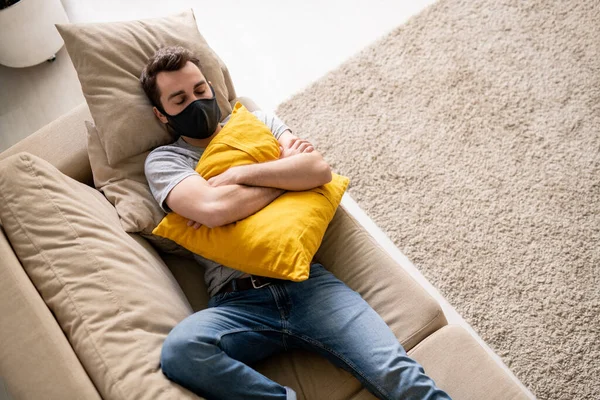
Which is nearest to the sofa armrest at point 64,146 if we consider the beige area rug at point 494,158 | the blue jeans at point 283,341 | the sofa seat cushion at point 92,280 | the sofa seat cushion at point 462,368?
the sofa seat cushion at point 92,280

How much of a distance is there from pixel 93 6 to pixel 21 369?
243 cm

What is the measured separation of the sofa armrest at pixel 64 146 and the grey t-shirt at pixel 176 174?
276 millimetres

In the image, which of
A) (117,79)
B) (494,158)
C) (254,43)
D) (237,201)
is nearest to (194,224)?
(237,201)

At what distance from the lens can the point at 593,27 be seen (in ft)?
8.59

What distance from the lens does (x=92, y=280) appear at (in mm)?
1383

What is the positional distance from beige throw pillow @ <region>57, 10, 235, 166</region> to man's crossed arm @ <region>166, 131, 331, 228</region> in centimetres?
29

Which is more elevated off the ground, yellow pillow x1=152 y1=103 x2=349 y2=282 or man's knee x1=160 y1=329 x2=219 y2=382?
yellow pillow x1=152 y1=103 x2=349 y2=282

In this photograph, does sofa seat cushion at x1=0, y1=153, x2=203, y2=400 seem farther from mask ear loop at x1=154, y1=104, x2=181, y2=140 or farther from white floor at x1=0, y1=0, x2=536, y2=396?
white floor at x1=0, y1=0, x2=536, y2=396

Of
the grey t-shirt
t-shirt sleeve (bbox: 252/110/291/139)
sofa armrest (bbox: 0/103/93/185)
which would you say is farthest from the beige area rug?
sofa armrest (bbox: 0/103/93/185)

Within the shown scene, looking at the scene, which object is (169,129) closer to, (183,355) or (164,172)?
(164,172)

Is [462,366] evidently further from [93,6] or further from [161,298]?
[93,6]

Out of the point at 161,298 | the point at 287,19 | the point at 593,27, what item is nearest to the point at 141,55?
the point at 161,298

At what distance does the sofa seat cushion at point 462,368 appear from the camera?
55.5 inches

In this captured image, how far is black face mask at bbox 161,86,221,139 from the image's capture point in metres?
1.71
